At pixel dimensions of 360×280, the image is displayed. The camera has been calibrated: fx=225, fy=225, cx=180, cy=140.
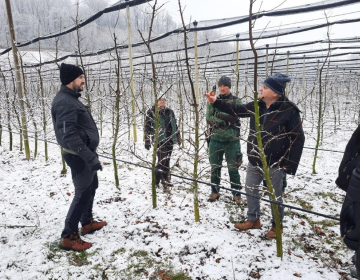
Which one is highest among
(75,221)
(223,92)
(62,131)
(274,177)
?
(223,92)

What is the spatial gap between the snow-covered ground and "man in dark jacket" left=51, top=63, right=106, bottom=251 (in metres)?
0.34

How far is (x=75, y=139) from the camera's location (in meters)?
2.21

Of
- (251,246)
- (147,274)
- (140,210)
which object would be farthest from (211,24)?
(147,274)

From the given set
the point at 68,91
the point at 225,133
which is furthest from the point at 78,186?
the point at 225,133

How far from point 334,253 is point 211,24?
6.31 meters

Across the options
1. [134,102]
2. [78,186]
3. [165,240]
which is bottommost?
[165,240]

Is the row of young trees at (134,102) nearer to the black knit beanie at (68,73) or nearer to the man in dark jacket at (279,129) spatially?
the man in dark jacket at (279,129)

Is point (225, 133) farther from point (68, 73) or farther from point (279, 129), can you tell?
point (68, 73)

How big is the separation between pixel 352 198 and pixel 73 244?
2659mm

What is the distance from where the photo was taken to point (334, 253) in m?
2.51

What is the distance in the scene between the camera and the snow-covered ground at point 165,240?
2.28 metres

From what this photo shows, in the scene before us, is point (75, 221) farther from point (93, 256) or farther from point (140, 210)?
point (140, 210)

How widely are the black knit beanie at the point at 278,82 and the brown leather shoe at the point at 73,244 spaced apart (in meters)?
2.69

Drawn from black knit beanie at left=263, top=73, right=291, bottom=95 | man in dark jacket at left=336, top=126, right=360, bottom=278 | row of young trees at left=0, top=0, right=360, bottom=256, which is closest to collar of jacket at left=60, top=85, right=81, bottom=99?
row of young trees at left=0, top=0, right=360, bottom=256
